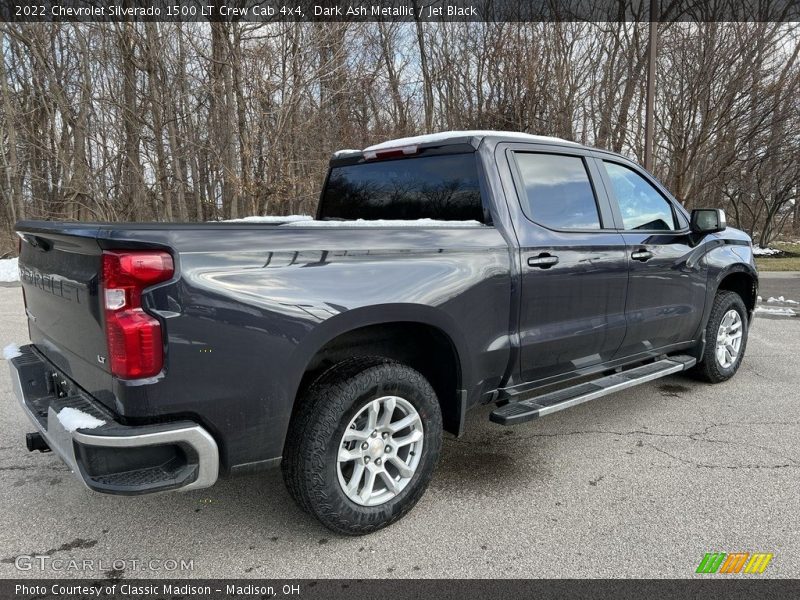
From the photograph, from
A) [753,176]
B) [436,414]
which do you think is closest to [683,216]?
[436,414]

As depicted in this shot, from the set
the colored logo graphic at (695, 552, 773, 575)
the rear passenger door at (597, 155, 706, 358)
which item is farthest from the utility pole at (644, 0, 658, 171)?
the colored logo graphic at (695, 552, 773, 575)

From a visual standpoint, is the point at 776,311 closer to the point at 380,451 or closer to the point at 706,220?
the point at 706,220

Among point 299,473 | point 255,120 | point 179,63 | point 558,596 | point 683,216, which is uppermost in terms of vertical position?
point 179,63

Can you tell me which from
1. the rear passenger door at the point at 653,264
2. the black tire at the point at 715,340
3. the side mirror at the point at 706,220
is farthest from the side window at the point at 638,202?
the black tire at the point at 715,340

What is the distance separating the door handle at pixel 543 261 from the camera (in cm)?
323

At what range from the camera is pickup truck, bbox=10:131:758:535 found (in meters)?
2.13

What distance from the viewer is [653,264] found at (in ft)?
13.3

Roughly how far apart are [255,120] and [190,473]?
11.8 metres

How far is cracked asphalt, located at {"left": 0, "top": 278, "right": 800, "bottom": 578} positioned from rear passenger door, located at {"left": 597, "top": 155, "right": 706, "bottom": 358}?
0.70 meters

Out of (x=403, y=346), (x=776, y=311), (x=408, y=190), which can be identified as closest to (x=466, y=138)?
(x=408, y=190)

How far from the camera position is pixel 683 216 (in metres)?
4.55

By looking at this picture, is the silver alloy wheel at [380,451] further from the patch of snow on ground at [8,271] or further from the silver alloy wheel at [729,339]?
the patch of snow on ground at [8,271]

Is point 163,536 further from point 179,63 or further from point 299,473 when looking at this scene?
point 179,63

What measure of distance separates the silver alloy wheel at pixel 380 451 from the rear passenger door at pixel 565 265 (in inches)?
34.0
